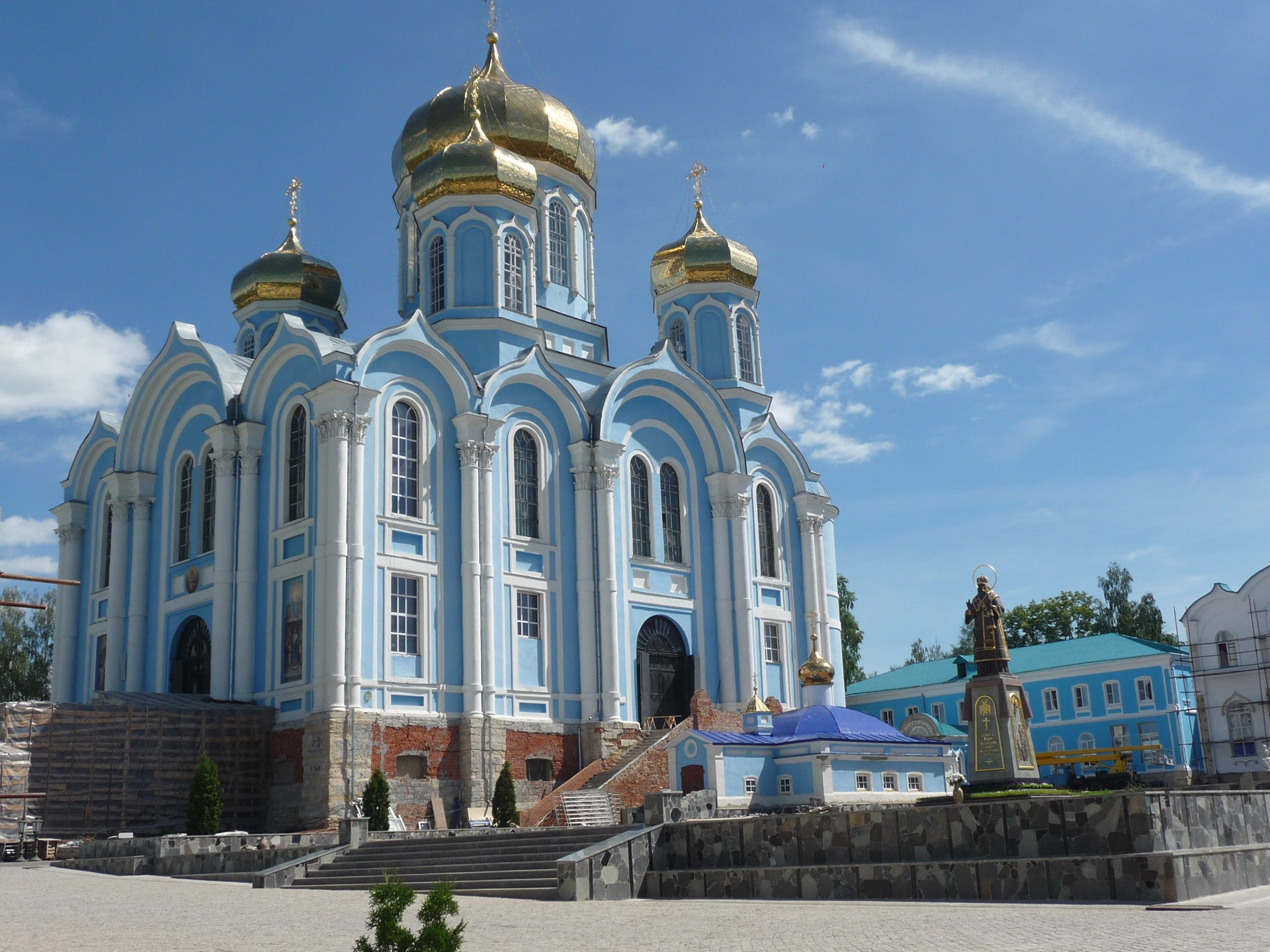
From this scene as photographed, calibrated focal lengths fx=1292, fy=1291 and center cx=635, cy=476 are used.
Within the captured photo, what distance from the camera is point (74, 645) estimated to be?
2984cm

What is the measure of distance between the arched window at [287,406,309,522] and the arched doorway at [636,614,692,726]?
8005mm

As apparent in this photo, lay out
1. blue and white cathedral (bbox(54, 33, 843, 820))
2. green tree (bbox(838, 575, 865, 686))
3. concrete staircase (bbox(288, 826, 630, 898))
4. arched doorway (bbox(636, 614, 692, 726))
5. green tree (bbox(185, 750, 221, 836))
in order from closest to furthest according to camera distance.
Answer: concrete staircase (bbox(288, 826, 630, 898))
green tree (bbox(185, 750, 221, 836))
blue and white cathedral (bbox(54, 33, 843, 820))
arched doorway (bbox(636, 614, 692, 726))
green tree (bbox(838, 575, 865, 686))

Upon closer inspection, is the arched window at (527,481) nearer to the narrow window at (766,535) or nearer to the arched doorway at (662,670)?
the arched doorway at (662,670)

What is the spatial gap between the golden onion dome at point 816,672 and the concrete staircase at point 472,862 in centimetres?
1242

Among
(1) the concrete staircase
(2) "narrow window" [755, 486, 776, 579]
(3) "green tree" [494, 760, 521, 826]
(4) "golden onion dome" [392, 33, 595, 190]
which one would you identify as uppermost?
(4) "golden onion dome" [392, 33, 595, 190]

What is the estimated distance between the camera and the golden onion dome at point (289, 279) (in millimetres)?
33656

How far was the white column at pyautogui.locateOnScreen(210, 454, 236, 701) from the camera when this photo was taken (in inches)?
1004

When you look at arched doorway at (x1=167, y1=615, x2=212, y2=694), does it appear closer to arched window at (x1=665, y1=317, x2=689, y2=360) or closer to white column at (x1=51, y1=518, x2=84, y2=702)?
white column at (x1=51, y1=518, x2=84, y2=702)

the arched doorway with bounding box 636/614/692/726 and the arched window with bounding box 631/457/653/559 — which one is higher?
the arched window with bounding box 631/457/653/559

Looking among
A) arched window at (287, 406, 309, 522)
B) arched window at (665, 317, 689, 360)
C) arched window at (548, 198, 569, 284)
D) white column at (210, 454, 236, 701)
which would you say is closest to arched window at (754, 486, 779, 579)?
arched window at (665, 317, 689, 360)

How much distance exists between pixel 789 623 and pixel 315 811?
13.3 metres

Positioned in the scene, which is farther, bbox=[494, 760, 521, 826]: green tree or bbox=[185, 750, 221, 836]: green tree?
bbox=[494, 760, 521, 826]: green tree

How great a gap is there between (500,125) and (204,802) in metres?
18.1

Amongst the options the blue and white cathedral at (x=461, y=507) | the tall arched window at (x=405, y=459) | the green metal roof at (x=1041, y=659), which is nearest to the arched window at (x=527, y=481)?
the blue and white cathedral at (x=461, y=507)
